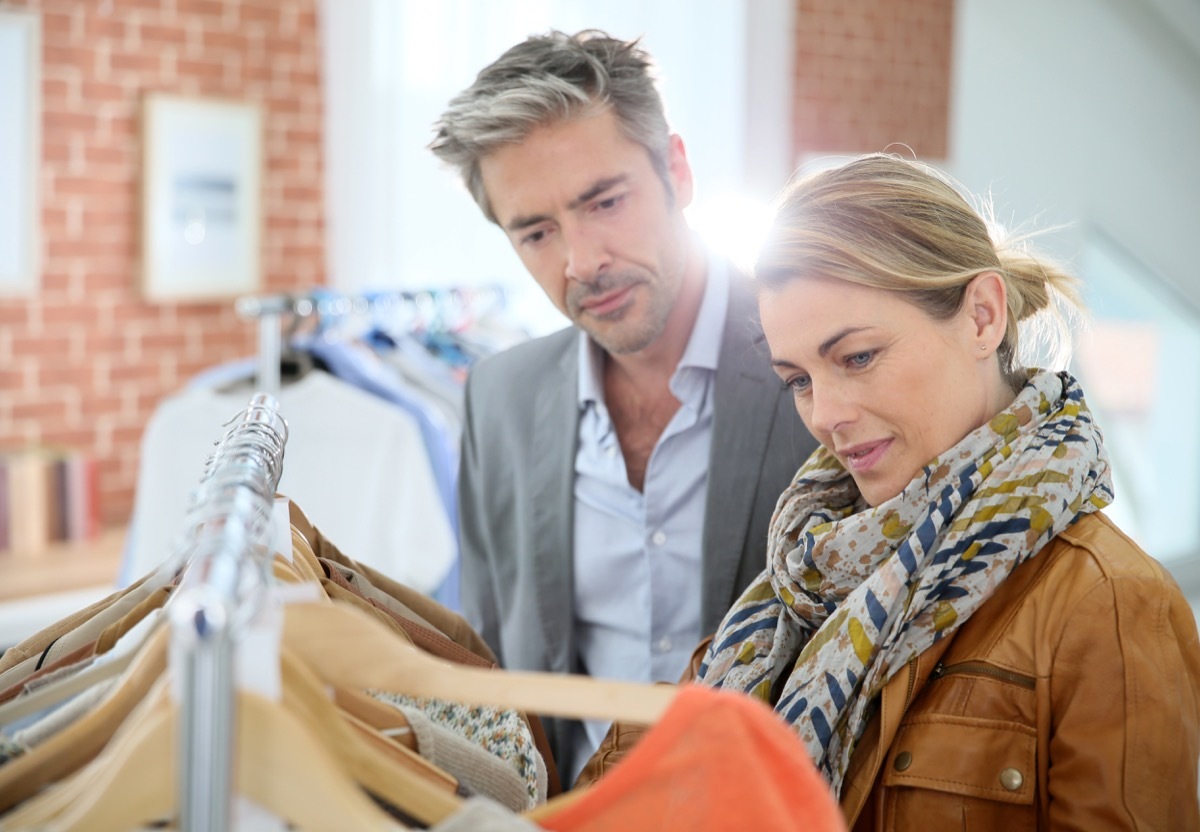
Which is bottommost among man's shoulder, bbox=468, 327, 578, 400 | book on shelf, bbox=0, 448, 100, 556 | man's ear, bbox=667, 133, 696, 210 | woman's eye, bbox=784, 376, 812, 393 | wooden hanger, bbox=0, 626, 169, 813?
book on shelf, bbox=0, 448, 100, 556

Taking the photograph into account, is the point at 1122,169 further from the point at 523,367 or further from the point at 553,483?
the point at 553,483

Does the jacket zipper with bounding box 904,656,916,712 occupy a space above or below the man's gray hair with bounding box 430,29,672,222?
below

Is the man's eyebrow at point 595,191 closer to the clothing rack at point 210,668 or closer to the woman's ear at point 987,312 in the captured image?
the woman's ear at point 987,312

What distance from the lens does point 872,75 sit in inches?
209

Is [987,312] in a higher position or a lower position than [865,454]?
higher

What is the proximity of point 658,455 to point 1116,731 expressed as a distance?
2.83 feet

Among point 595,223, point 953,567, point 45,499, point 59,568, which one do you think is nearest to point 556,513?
point 595,223

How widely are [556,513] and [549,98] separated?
656mm

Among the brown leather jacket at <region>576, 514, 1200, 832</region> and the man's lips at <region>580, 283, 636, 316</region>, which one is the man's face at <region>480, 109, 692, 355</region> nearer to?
the man's lips at <region>580, 283, 636, 316</region>

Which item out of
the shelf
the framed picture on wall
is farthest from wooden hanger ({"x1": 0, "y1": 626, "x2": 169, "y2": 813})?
the framed picture on wall

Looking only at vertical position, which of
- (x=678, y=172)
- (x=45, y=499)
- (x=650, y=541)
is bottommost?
(x=45, y=499)

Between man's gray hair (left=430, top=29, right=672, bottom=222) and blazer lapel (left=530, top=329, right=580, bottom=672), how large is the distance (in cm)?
40

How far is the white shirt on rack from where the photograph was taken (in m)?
2.68

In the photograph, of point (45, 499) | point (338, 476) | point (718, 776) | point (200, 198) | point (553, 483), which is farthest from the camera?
point (200, 198)
